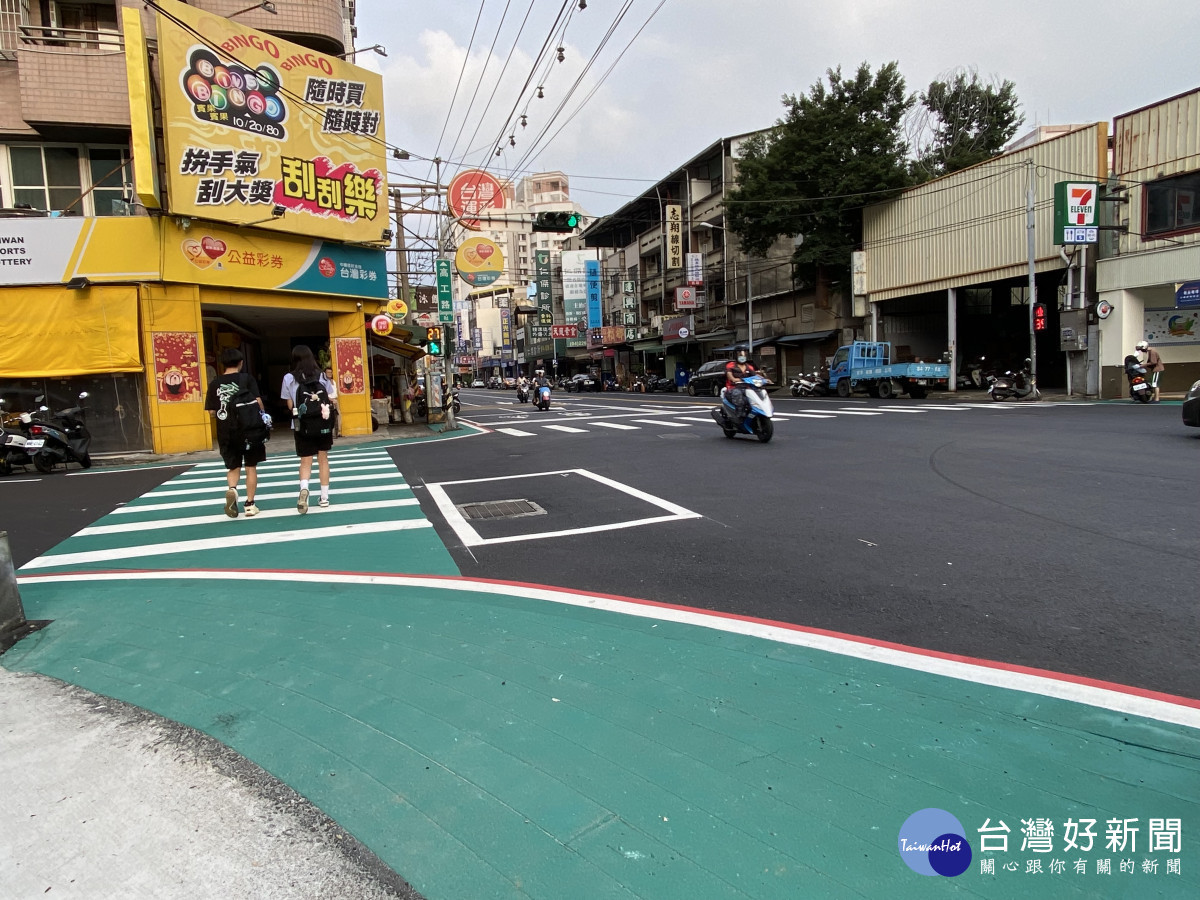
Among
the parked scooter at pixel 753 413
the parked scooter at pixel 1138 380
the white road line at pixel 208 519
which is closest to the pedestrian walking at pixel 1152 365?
the parked scooter at pixel 1138 380

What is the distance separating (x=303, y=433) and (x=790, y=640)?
5960mm

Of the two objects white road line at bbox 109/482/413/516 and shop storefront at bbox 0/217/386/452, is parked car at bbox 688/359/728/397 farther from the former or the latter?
white road line at bbox 109/482/413/516

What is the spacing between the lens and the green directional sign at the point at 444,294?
2123 cm

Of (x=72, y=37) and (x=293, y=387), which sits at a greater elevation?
(x=72, y=37)

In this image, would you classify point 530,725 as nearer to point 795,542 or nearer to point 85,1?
point 795,542

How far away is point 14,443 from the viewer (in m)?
12.5

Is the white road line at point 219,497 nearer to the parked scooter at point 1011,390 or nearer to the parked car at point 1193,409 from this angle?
the parked car at point 1193,409

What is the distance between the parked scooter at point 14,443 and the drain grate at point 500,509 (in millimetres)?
9772

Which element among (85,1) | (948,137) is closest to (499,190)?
(85,1)

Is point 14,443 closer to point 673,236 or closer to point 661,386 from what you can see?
point 673,236

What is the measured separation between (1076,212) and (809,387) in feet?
38.6

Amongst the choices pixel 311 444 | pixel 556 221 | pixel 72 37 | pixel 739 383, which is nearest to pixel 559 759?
pixel 311 444

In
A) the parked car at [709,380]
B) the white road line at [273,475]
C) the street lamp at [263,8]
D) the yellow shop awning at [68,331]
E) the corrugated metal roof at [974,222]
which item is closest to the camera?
the white road line at [273,475]

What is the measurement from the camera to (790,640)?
389 centimetres
